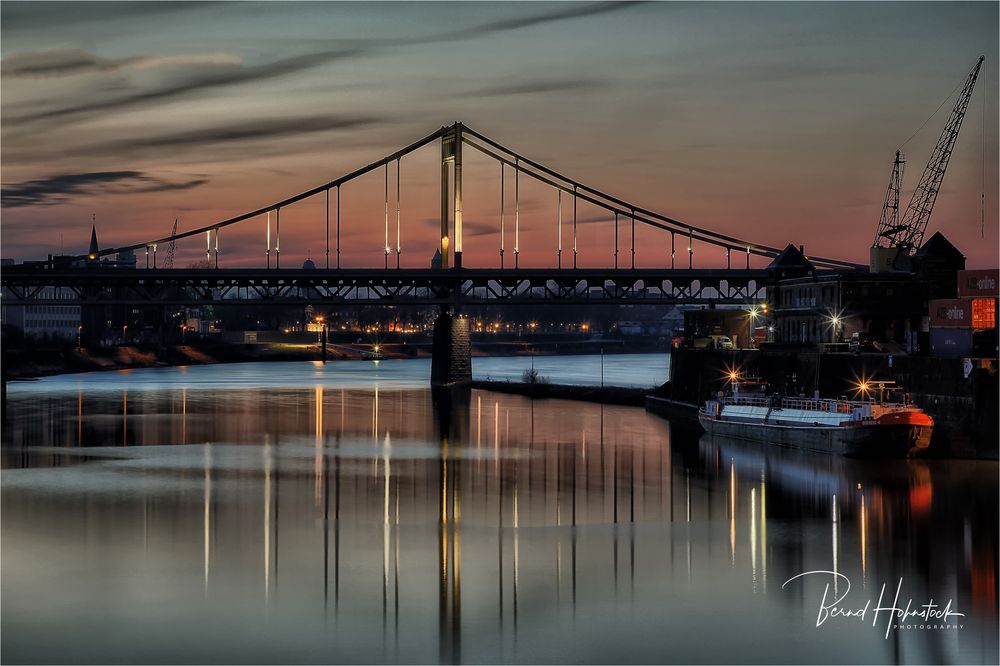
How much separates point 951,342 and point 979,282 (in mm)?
3508

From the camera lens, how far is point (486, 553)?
38031 millimetres

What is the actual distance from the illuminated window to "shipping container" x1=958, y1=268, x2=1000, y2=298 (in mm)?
1179

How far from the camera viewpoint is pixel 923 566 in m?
36.3

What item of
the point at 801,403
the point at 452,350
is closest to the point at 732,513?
the point at 801,403

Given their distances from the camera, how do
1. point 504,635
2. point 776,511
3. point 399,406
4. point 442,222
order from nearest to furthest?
point 504,635
point 776,511
point 399,406
point 442,222

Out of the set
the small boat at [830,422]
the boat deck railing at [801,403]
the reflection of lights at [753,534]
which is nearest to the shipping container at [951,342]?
the small boat at [830,422]

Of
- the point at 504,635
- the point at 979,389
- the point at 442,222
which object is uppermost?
the point at 442,222

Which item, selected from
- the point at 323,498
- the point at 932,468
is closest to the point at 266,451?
the point at 323,498

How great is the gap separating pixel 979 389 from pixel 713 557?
24183mm

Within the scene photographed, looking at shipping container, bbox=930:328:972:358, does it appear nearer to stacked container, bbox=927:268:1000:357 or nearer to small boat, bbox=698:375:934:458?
stacked container, bbox=927:268:1000:357

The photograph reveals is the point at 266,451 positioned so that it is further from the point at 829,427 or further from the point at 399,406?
the point at 399,406

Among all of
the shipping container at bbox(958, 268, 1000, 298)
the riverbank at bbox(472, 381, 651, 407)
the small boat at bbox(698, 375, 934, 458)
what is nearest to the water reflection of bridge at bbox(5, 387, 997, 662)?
the small boat at bbox(698, 375, 934, 458)

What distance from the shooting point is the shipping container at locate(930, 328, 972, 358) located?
2516 inches

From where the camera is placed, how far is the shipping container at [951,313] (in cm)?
6381
